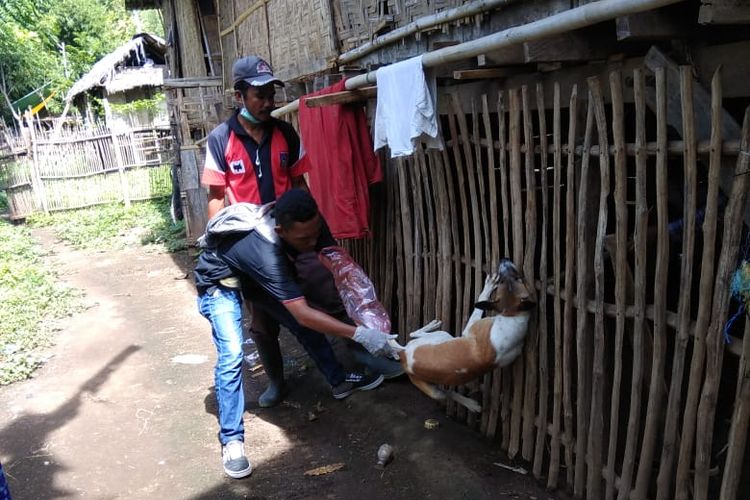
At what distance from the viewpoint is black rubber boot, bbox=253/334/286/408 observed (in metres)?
4.67

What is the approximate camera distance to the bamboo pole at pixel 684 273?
2234 mm

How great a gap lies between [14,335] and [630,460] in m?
6.48

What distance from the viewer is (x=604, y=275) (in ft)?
9.29

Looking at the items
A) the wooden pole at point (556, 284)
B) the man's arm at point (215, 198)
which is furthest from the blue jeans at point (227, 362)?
the wooden pole at point (556, 284)

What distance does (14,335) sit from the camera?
6770mm

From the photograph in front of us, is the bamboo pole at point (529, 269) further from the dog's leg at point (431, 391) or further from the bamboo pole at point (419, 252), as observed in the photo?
the bamboo pole at point (419, 252)

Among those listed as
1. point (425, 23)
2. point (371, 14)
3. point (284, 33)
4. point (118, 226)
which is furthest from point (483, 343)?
point (118, 226)

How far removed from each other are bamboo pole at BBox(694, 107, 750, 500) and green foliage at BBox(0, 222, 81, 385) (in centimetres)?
570

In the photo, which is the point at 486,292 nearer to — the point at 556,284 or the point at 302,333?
the point at 556,284

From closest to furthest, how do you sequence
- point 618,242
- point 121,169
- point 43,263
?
point 618,242 → point 43,263 → point 121,169

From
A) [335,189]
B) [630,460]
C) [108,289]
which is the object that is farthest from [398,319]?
[108,289]

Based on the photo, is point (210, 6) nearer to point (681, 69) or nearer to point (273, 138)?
point (273, 138)

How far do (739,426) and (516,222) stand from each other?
4.79 feet

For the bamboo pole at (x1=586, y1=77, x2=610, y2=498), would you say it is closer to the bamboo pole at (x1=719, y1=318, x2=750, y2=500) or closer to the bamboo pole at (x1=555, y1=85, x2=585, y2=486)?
the bamboo pole at (x1=555, y1=85, x2=585, y2=486)
